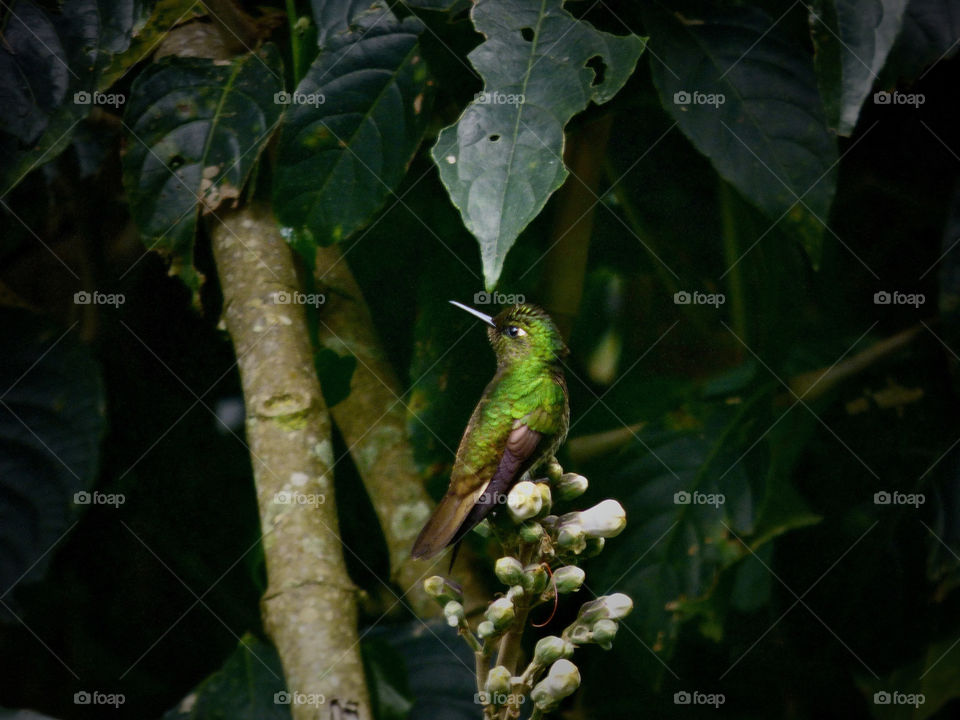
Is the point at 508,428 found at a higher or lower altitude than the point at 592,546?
higher

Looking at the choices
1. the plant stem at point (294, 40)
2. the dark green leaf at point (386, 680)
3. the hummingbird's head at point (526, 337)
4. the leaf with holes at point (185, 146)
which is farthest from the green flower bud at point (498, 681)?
the plant stem at point (294, 40)

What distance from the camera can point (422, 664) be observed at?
125 centimetres

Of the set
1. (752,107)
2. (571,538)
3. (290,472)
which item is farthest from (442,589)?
(752,107)

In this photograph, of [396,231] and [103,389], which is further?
[396,231]

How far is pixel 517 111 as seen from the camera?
3.01 ft

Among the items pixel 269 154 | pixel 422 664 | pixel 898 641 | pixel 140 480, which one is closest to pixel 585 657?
pixel 422 664

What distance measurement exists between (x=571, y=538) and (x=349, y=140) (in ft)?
2.15

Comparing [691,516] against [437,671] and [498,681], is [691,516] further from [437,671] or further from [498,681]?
[498,681]

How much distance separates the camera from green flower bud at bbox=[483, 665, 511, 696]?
709 mm

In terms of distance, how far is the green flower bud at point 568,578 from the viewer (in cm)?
77

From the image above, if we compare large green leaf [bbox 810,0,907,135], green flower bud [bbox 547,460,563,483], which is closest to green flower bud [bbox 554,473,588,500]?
green flower bud [bbox 547,460,563,483]

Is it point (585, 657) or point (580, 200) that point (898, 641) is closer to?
point (585, 657)

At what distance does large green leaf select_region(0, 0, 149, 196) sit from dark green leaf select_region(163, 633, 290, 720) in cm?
75

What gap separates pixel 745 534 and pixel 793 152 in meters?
0.57
